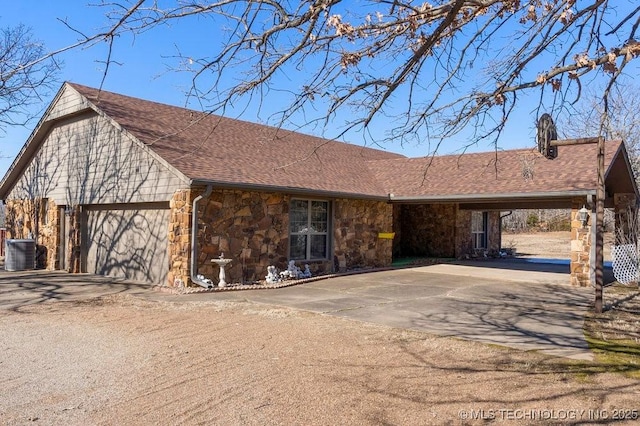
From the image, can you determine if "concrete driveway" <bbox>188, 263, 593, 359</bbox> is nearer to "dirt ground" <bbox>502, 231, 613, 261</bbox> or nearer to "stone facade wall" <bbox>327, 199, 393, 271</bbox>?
"stone facade wall" <bbox>327, 199, 393, 271</bbox>

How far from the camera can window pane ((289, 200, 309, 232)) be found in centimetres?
1343

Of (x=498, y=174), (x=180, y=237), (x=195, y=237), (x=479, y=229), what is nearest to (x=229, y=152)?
(x=180, y=237)

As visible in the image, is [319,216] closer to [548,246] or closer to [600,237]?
[600,237]

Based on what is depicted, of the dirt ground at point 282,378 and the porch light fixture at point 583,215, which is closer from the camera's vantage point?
the dirt ground at point 282,378

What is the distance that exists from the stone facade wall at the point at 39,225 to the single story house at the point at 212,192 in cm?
6

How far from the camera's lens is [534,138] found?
639 centimetres

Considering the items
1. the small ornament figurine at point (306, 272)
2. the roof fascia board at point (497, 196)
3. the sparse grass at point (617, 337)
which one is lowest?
the sparse grass at point (617, 337)

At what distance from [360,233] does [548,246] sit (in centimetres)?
1811

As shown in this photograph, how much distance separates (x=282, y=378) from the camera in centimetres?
490

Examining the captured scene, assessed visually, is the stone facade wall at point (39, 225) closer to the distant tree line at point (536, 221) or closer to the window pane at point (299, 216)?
the window pane at point (299, 216)

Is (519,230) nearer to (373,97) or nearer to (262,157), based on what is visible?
(262,157)

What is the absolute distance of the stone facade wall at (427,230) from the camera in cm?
1989

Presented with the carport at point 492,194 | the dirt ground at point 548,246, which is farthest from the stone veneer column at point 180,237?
the dirt ground at point 548,246

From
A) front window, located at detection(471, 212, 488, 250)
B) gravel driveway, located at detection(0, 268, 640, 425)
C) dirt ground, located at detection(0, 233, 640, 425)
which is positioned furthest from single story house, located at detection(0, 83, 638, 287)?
dirt ground, located at detection(0, 233, 640, 425)
